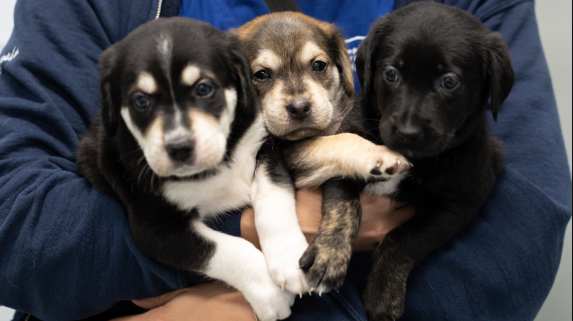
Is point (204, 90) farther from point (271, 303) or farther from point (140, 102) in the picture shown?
point (271, 303)

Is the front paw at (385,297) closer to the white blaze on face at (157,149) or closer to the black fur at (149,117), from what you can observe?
the black fur at (149,117)

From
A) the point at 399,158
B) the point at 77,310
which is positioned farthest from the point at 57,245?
the point at 399,158

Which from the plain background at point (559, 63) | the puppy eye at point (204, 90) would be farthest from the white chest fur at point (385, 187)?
the plain background at point (559, 63)

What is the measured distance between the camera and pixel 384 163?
1.68 m

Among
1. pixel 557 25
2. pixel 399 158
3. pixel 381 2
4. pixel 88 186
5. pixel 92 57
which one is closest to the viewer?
pixel 399 158

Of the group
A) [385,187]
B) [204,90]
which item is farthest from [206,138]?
[385,187]

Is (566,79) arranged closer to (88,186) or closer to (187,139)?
(187,139)

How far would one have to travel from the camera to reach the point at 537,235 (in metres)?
1.87

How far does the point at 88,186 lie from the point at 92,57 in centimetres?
84

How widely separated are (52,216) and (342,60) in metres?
1.66

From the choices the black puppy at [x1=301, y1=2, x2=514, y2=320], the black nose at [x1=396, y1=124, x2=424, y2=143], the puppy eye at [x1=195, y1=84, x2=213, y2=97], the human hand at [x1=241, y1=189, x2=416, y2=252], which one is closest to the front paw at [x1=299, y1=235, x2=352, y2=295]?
the black puppy at [x1=301, y1=2, x2=514, y2=320]

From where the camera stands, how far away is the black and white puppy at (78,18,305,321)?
1542mm

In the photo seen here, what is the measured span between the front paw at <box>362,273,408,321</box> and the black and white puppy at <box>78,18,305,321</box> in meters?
0.32

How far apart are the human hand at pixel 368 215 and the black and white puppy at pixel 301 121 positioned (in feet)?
0.29
